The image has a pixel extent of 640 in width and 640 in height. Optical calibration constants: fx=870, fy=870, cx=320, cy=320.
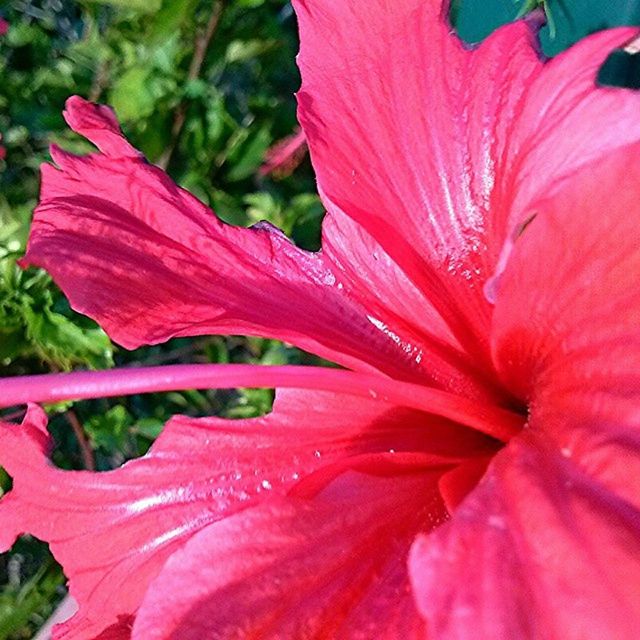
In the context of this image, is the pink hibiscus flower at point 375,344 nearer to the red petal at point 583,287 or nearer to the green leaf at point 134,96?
the red petal at point 583,287

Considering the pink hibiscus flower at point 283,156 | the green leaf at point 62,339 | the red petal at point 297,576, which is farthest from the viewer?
the pink hibiscus flower at point 283,156

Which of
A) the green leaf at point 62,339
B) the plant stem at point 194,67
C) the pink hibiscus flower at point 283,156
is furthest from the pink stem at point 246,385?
the pink hibiscus flower at point 283,156

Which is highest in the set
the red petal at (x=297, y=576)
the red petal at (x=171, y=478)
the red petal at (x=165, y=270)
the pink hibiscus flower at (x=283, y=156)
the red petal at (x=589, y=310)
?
the red petal at (x=589, y=310)

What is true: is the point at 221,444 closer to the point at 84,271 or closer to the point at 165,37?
the point at 84,271

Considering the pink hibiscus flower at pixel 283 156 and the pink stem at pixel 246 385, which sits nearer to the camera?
the pink stem at pixel 246 385

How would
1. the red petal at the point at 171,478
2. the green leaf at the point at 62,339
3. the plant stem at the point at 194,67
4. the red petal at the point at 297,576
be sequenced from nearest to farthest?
the red petal at the point at 297,576 < the red petal at the point at 171,478 < the green leaf at the point at 62,339 < the plant stem at the point at 194,67

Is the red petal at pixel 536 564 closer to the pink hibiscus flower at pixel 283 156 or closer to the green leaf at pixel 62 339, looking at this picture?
the green leaf at pixel 62 339

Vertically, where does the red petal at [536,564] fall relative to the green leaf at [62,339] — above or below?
above

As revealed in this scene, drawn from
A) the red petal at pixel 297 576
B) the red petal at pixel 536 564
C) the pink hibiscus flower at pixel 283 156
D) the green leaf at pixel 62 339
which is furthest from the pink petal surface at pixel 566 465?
the pink hibiscus flower at pixel 283 156

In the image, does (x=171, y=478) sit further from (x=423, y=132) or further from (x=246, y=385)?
(x=423, y=132)
